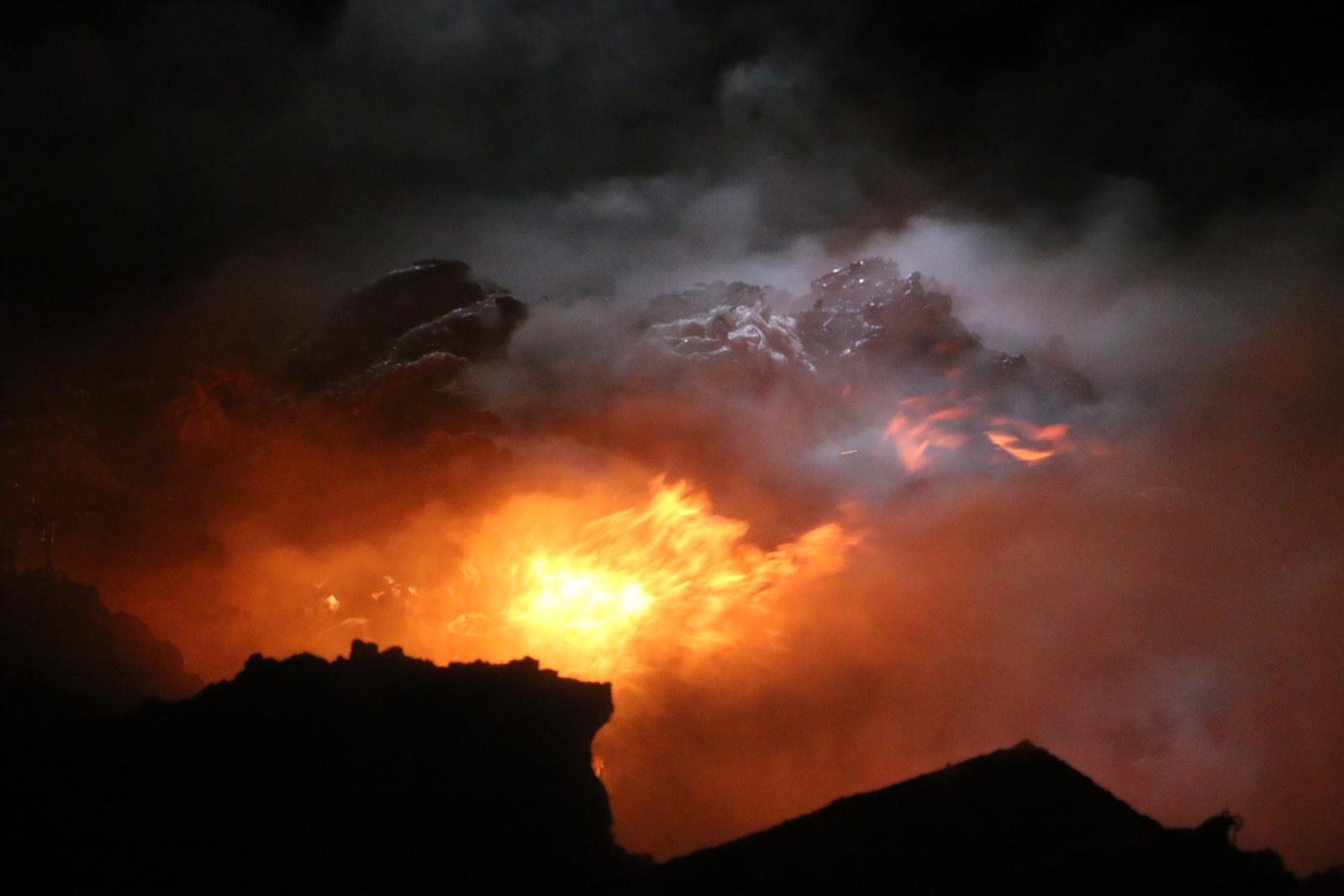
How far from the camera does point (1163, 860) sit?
367 inches

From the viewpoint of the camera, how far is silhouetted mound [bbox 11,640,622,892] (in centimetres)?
1088

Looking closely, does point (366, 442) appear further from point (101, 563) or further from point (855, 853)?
point (855, 853)

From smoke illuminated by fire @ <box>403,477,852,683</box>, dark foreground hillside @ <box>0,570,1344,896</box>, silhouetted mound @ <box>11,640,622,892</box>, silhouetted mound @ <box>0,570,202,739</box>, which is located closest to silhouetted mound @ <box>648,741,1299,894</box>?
dark foreground hillside @ <box>0,570,1344,896</box>

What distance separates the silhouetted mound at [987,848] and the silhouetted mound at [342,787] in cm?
219

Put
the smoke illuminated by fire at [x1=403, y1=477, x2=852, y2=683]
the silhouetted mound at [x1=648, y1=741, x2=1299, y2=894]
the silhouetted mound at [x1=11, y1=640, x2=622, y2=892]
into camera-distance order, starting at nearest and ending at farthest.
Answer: the silhouetted mound at [x1=648, y1=741, x2=1299, y2=894] → the silhouetted mound at [x1=11, y1=640, x2=622, y2=892] → the smoke illuminated by fire at [x1=403, y1=477, x2=852, y2=683]

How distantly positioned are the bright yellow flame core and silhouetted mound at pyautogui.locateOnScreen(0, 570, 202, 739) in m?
6.90

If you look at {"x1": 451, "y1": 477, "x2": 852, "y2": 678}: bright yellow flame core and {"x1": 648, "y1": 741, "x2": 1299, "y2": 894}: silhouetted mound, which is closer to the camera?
{"x1": 648, "y1": 741, "x2": 1299, "y2": 894}: silhouetted mound

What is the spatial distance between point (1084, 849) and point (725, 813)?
1579cm

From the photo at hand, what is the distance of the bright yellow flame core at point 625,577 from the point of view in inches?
853

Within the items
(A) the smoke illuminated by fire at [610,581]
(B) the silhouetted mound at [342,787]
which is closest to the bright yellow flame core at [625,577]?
(A) the smoke illuminated by fire at [610,581]

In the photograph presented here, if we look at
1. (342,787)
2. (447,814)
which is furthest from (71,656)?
(447,814)

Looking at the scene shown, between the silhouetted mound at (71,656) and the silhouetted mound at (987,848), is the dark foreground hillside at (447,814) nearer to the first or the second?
the silhouetted mound at (987,848)

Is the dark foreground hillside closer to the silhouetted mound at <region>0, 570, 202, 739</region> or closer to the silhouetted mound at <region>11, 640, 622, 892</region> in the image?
the silhouetted mound at <region>11, 640, 622, 892</region>

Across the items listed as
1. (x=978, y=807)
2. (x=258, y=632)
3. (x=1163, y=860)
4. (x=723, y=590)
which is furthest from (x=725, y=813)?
(x=1163, y=860)
